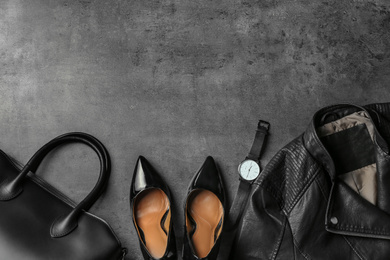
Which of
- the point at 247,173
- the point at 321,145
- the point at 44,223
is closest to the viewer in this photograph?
the point at 321,145

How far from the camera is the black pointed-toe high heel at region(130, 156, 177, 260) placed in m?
1.42

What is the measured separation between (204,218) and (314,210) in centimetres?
43

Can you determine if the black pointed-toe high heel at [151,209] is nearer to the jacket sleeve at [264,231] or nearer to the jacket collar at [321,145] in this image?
the jacket sleeve at [264,231]

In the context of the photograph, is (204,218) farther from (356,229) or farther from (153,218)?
(356,229)

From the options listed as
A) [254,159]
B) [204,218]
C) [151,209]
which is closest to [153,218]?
[151,209]

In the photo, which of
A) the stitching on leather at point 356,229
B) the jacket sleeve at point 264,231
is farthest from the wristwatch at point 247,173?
the stitching on leather at point 356,229

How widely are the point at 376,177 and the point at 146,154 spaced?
91 centimetres

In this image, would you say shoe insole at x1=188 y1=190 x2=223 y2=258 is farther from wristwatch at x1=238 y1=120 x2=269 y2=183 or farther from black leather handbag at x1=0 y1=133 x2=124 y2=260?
black leather handbag at x1=0 y1=133 x2=124 y2=260

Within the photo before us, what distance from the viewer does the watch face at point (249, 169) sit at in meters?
1.50

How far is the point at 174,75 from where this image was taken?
5.22 ft

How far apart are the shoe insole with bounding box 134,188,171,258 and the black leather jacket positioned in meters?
0.33

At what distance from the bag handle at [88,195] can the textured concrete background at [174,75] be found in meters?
0.05

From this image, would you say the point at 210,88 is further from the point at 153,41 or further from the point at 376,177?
the point at 376,177

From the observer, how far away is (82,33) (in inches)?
63.8
